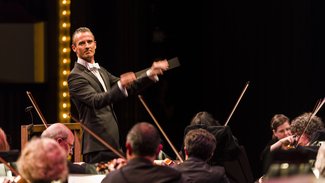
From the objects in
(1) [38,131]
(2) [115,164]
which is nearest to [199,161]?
(2) [115,164]

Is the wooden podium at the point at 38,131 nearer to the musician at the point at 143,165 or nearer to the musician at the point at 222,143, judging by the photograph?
the musician at the point at 222,143

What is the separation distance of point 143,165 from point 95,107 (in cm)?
138

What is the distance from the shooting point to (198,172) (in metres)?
4.53

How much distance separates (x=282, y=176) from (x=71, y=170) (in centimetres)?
214

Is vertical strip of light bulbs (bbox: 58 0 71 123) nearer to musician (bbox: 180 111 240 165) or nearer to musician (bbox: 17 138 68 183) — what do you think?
musician (bbox: 180 111 240 165)

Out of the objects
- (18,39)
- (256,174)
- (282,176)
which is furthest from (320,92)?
(282,176)

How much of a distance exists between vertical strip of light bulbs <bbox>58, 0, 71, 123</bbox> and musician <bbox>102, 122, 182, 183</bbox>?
4.44 m

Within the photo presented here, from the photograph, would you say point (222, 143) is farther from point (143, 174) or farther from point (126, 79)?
point (143, 174)

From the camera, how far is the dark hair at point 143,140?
3.69 meters

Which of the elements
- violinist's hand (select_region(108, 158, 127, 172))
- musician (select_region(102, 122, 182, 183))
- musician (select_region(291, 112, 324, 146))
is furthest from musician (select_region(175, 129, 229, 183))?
musician (select_region(291, 112, 324, 146))

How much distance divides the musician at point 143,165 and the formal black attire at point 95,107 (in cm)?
124

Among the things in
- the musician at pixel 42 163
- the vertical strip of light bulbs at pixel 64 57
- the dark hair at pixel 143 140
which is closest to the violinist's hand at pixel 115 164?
the dark hair at pixel 143 140

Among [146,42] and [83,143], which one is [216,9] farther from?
[83,143]

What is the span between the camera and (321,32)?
8547mm
